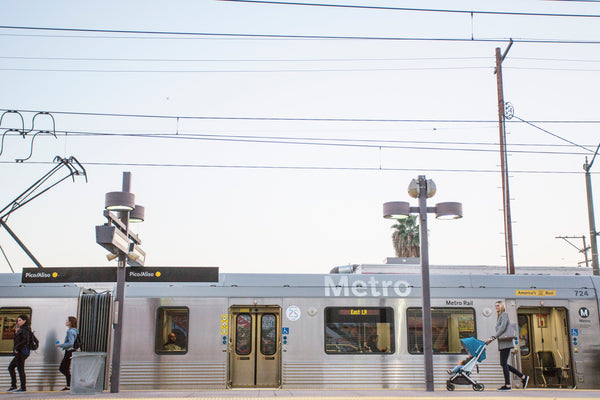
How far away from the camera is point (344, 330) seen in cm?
1438

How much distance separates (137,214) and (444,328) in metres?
7.29

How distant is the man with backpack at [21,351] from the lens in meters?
12.8

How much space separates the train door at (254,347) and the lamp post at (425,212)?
13.0 feet

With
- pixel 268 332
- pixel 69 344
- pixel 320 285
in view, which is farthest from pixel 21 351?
pixel 320 285

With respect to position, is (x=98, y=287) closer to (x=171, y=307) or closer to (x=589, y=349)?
(x=171, y=307)

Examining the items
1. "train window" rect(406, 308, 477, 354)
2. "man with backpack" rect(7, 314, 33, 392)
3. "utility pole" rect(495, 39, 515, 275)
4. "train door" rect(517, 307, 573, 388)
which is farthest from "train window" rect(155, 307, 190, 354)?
"utility pole" rect(495, 39, 515, 275)

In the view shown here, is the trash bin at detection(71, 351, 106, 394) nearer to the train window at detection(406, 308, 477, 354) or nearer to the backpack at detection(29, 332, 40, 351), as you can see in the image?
the backpack at detection(29, 332, 40, 351)

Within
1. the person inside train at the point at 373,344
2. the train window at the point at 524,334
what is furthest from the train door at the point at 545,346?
the person inside train at the point at 373,344

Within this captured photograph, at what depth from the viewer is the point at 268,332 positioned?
1469 centimetres

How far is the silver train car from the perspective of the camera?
13969mm

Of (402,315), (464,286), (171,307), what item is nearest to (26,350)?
(171,307)

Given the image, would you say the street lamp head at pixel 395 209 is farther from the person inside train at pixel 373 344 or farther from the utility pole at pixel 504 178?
the utility pole at pixel 504 178

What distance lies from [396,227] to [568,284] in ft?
96.7

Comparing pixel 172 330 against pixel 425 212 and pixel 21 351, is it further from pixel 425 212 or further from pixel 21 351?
pixel 425 212
